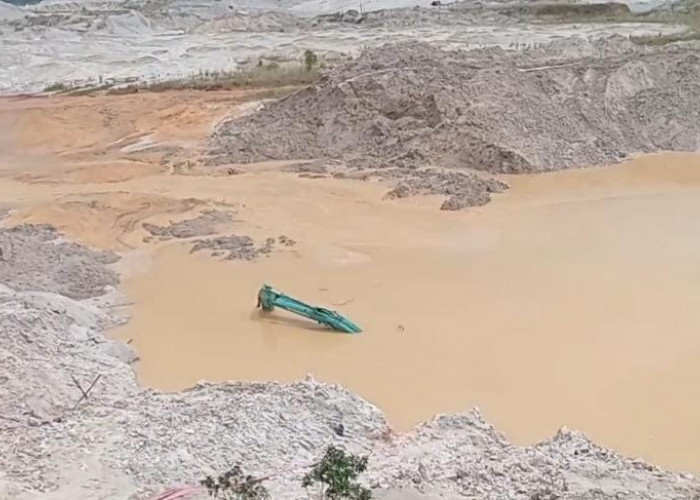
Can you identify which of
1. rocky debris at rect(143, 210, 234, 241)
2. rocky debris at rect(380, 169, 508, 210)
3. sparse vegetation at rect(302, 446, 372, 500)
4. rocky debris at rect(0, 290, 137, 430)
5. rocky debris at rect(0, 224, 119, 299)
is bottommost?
rocky debris at rect(143, 210, 234, 241)

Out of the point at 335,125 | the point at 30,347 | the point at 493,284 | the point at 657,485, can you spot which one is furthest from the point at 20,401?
the point at 335,125

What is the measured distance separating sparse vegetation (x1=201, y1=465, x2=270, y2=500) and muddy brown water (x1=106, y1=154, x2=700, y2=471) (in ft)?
7.36

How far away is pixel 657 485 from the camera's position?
599 centimetres

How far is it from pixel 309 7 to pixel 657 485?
3408cm

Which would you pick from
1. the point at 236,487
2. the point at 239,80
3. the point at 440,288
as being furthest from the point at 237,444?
the point at 239,80

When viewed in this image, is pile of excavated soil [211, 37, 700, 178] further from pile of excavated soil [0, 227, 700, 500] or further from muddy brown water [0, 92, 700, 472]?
pile of excavated soil [0, 227, 700, 500]

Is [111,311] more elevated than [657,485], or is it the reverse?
[657,485]

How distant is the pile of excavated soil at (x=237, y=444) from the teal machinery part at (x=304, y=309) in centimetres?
187

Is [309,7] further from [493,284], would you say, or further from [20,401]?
[20,401]

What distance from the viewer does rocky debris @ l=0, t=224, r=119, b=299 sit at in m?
10.4

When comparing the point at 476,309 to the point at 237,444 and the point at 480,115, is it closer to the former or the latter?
the point at 237,444

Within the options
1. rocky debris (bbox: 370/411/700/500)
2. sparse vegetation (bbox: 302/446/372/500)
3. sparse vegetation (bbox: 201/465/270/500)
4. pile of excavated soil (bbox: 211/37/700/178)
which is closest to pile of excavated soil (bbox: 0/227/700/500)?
rocky debris (bbox: 370/411/700/500)

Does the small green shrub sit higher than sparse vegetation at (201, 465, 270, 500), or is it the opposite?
sparse vegetation at (201, 465, 270, 500)

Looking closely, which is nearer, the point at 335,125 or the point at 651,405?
the point at 651,405
